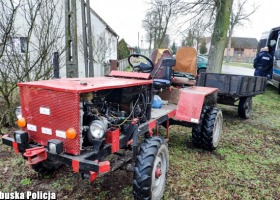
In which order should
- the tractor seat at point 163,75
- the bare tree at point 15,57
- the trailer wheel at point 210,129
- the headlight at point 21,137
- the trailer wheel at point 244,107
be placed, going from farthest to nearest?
the trailer wheel at point 244,107, the bare tree at point 15,57, the tractor seat at point 163,75, the trailer wheel at point 210,129, the headlight at point 21,137

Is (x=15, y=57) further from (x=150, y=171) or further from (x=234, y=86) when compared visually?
(x=234, y=86)

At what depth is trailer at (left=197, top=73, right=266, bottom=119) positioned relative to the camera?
604cm

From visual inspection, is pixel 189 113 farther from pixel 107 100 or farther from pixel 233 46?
pixel 233 46

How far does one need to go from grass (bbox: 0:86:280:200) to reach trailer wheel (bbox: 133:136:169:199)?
0.94ft

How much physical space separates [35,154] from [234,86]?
493 centimetres

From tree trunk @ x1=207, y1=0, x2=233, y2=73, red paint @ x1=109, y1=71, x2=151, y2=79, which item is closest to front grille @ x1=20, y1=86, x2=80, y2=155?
red paint @ x1=109, y1=71, x2=151, y2=79

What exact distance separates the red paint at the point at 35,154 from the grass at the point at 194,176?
0.79 m

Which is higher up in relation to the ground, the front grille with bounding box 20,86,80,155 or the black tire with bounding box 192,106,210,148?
the front grille with bounding box 20,86,80,155

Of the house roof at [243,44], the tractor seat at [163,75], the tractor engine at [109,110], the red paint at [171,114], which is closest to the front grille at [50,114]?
the tractor engine at [109,110]

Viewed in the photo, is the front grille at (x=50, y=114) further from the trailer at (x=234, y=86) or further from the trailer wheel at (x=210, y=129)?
the trailer at (x=234, y=86)

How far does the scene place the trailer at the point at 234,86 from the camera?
6042mm

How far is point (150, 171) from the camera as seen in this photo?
271 centimetres

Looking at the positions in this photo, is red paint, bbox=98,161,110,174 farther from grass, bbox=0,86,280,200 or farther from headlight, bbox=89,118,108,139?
grass, bbox=0,86,280,200

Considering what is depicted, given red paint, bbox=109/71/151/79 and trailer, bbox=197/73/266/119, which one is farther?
trailer, bbox=197/73/266/119
